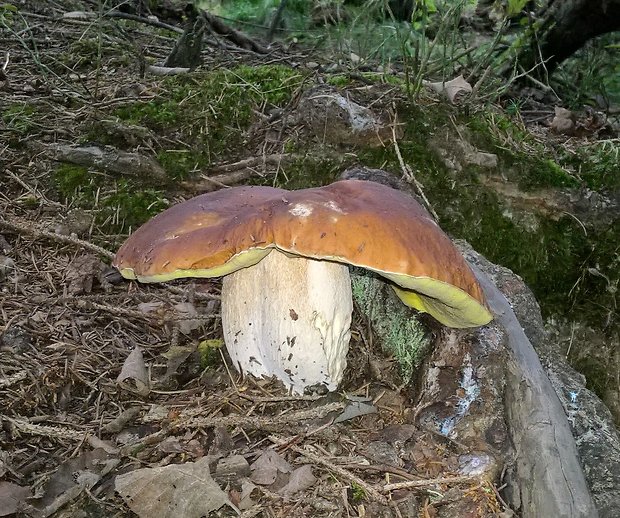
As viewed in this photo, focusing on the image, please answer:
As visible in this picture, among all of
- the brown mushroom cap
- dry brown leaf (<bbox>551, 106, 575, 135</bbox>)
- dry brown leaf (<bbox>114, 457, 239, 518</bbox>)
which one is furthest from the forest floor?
dry brown leaf (<bbox>551, 106, 575, 135</bbox>)

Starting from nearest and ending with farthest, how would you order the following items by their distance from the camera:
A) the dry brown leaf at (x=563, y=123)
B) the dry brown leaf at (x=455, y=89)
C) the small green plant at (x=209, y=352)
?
1. the small green plant at (x=209, y=352)
2. the dry brown leaf at (x=455, y=89)
3. the dry brown leaf at (x=563, y=123)

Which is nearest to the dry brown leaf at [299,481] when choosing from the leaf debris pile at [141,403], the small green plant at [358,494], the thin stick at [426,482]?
the leaf debris pile at [141,403]

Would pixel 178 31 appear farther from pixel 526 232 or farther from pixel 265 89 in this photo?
pixel 526 232

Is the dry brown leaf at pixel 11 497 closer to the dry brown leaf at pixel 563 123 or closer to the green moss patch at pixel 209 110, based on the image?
the green moss patch at pixel 209 110

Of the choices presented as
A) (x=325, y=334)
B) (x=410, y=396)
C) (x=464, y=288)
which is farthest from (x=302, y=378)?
(x=464, y=288)

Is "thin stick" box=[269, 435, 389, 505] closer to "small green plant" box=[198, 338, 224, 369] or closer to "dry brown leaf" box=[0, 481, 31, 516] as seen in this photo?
"small green plant" box=[198, 338, 224, 369]

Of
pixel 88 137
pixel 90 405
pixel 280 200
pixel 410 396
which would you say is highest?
pixel 280 200

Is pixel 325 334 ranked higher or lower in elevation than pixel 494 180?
lower
